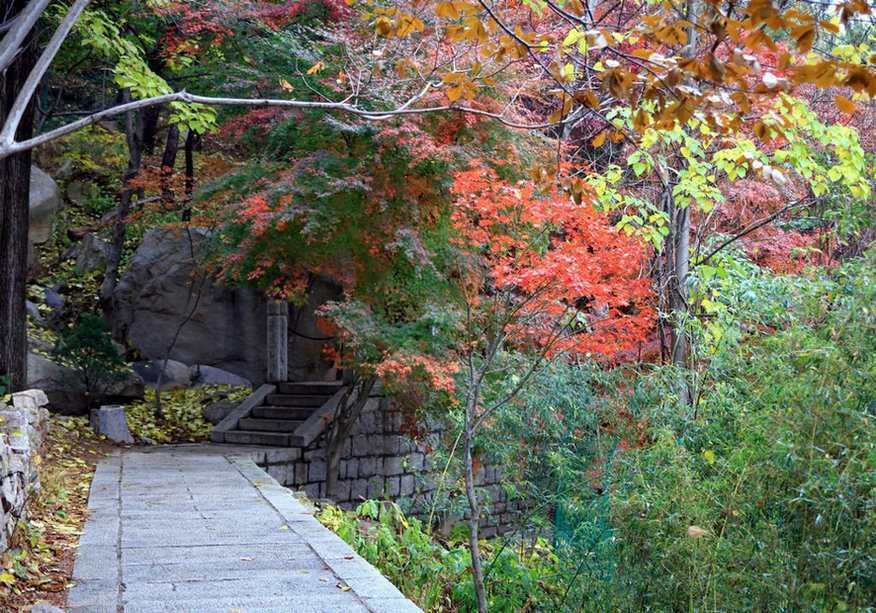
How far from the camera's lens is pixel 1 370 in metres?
7.77

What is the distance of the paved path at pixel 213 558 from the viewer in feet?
10.4

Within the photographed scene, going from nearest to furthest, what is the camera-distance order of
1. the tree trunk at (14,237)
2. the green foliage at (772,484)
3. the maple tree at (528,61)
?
the maple tree at (528,61), the green foliage at (772,484), the tree trunk at (14,237)

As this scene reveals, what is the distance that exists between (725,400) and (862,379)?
1.25m

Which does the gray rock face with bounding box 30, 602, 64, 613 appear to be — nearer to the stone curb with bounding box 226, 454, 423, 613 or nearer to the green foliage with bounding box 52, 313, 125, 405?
the stone curb with bounding box 226, 454, 423, 613

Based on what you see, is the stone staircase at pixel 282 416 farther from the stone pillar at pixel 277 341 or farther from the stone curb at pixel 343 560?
the stone curb at pixel 343 560

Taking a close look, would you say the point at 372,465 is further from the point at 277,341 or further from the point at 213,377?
the point at 213,377

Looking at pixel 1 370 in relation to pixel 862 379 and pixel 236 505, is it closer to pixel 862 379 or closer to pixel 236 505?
pixel 236 505

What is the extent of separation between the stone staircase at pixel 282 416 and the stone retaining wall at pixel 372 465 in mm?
250

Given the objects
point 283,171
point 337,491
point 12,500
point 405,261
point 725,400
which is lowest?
→ point 337,491

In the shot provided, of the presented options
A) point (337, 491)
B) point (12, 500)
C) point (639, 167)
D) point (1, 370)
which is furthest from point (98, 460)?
point (639, 167)

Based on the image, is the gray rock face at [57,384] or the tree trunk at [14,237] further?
the gray rock face at [57,384]

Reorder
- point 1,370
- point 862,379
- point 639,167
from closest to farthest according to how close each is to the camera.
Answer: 1. point 862,379
2. point 639,167
3. point 1,370

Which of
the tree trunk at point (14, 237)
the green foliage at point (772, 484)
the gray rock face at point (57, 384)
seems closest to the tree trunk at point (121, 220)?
the gray rock face at point (57, 384)

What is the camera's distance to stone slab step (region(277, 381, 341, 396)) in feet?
35.3
